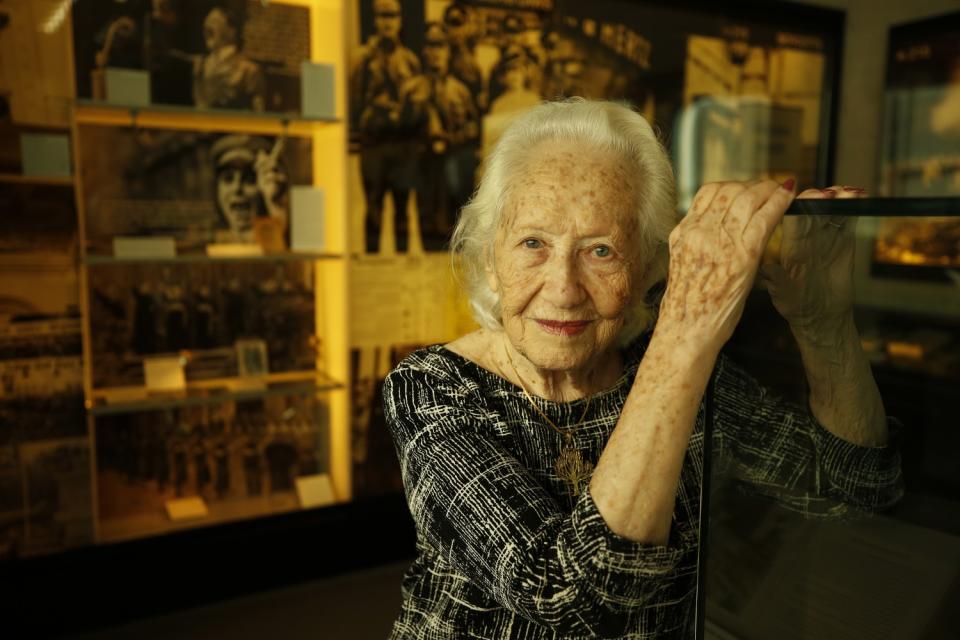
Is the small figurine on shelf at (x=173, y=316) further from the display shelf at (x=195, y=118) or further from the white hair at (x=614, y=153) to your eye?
the white hair at (x=614, y=153)

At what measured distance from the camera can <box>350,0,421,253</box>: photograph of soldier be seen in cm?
314

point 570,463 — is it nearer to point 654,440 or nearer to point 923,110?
point 654,440

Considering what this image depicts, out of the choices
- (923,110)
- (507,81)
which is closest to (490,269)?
(507,81)

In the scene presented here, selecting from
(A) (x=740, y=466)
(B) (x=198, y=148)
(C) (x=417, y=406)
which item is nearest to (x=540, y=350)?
(C) (x=417, y=406)

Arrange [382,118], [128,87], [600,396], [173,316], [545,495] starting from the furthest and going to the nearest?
[382,118]
[173,316]
[128,87]
[600,396]
[545,495]

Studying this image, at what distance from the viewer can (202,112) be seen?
9.41ft

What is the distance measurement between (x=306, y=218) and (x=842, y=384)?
2.62 meters

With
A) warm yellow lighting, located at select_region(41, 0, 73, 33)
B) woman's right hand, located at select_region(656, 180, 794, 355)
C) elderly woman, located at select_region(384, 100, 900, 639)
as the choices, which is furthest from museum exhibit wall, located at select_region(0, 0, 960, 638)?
woman's right hand, located at select_region(656, 180, 794, 355)

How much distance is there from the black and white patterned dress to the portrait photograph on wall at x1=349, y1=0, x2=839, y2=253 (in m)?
2.07

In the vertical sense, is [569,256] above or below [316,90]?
below

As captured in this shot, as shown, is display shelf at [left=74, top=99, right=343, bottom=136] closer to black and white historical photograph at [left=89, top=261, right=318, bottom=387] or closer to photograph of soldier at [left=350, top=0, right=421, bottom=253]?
photograph of soldier at [left=350, top=0, right=421, bottom=253]

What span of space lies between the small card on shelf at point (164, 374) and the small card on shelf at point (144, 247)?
0.40m

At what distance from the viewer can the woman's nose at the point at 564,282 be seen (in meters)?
1.09

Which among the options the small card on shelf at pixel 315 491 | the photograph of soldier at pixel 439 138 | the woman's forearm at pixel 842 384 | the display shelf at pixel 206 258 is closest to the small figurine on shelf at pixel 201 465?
the small card on shelf at pixel 315 491
